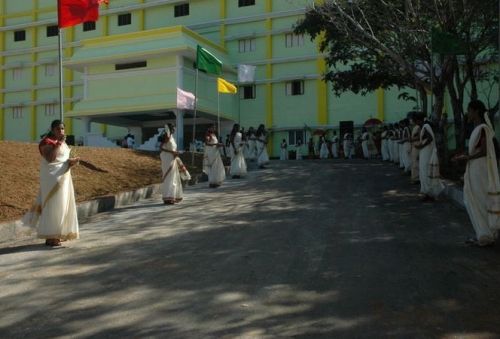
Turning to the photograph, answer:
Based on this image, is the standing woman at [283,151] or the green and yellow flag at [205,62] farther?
the standing woman at [283,151]

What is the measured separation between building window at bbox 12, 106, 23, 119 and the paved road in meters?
38.9

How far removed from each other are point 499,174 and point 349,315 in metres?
3.70

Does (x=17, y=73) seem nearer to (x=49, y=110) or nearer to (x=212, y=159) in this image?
(x=49, y=110)

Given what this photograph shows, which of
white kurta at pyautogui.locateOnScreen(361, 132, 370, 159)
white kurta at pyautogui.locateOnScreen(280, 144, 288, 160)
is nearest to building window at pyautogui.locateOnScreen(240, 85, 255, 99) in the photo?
white kurta at pyautogui.locateOnScreen(280, 144, 288, 160)

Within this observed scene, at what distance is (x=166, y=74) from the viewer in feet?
100

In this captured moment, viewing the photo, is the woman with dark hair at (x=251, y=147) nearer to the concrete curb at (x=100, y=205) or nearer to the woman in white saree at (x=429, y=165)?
the concrete curb at (x=100, y=205)

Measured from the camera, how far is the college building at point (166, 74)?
31281 mm

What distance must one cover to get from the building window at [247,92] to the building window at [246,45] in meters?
2.58

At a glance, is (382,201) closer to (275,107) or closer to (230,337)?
(230,337)

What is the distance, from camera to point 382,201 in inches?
418

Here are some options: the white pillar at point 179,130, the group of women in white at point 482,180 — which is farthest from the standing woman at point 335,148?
the group of women in white at point 482,180

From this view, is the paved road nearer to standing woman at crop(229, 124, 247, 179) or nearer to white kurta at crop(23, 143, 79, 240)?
white kurta at crop(23, 143, 79, 240)

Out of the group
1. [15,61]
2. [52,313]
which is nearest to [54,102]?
[15,61]

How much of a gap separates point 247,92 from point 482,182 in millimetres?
31505
